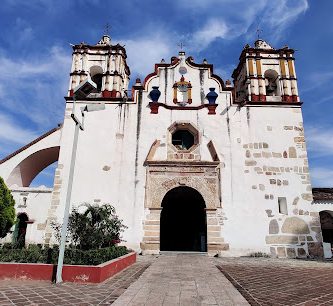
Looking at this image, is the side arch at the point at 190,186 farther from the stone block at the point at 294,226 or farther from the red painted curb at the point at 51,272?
the red painted curb at the point at 51,272

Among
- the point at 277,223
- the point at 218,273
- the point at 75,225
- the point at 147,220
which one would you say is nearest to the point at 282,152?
the point at 277,223

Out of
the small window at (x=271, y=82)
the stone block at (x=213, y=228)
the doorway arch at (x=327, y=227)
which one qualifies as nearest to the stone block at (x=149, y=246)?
the stone block at (x=213, y=228)

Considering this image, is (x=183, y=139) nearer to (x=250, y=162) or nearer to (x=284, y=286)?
(x=250, y=162)

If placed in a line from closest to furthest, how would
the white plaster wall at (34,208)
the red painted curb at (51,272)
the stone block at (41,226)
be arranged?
1. the red painted curb at (51,272)
2. the white plaster wall at (34,208)
3. the stone block at (41,226)

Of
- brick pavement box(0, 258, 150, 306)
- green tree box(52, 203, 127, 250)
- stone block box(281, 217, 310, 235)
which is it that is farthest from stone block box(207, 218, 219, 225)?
brick pavement box(0, 258, 150, 306)

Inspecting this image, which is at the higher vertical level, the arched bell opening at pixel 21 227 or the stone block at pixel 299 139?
the stone block at pixel 299 139

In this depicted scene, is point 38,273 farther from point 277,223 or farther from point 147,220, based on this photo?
point 277,223

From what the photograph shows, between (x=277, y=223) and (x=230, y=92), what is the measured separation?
6.60m

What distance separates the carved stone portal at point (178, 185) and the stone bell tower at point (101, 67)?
4.82m

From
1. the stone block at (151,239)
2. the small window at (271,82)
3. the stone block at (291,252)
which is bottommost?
the stone block at (291,252)

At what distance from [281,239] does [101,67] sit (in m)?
12.3

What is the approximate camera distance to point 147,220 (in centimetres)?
1191

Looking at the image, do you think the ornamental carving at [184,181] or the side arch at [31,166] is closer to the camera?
the ornamental carving at [184,181]

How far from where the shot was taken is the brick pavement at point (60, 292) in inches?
166
